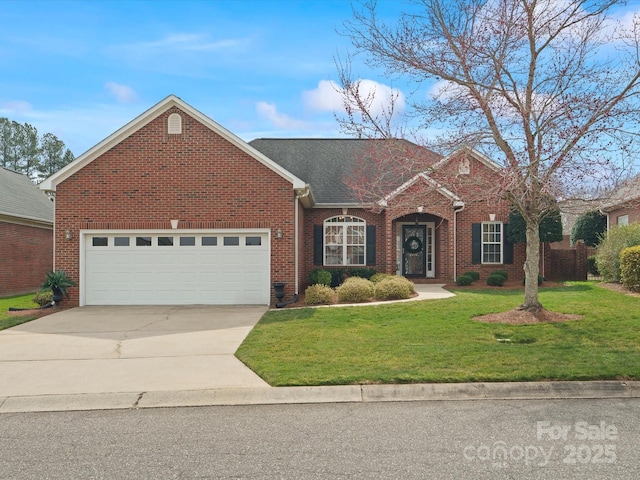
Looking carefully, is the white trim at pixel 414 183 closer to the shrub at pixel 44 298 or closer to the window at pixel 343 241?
the window at pixel 343 241

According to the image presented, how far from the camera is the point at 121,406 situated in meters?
6.30

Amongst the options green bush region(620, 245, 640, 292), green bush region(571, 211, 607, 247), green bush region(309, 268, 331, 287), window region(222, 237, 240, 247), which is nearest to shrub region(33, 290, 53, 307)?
window region(222, 237, 240, 247)

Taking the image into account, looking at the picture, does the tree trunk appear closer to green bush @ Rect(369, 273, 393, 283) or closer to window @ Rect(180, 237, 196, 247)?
green bush @ Rect(369, 273, 393, 283)

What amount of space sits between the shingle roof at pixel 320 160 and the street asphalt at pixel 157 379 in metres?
9.54

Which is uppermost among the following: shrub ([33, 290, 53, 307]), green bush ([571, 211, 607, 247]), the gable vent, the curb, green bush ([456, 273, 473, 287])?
the gable vent

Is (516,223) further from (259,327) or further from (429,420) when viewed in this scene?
(429,420)

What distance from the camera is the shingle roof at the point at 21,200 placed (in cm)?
2133

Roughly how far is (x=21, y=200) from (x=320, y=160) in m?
13.3

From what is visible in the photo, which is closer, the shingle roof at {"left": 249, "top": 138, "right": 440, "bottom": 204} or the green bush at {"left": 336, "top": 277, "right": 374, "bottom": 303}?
the green bush at {"left": 336, "top": 277, "right": 374, "bottom": 303}

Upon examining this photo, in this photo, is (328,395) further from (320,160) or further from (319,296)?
(320,160)

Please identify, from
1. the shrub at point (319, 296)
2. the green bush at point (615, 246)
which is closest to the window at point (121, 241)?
the shrub at point (319, 296)

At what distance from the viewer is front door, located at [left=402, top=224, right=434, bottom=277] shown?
2086 cm

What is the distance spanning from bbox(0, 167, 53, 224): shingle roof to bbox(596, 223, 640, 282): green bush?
71.0 feet

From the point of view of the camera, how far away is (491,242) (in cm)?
2025
